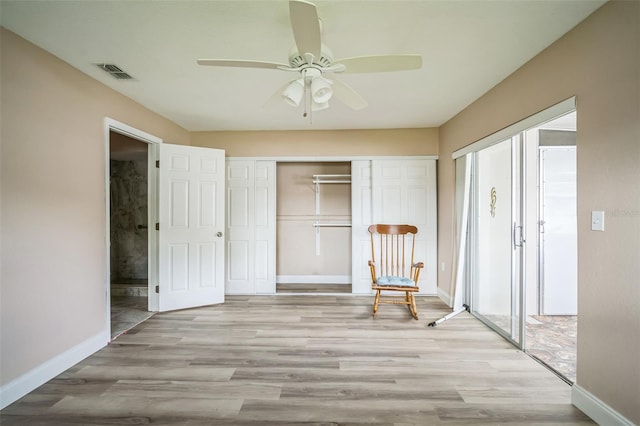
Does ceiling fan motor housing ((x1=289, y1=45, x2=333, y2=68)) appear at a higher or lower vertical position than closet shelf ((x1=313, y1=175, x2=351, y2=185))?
higher

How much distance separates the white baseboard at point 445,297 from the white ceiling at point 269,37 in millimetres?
2474

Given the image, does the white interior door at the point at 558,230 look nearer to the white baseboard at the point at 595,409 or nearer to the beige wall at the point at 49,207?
the white baseboard at the point at 595,409

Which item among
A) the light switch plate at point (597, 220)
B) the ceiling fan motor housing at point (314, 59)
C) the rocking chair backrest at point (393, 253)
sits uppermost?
the ceiling fan motor housing at point (314, 59)

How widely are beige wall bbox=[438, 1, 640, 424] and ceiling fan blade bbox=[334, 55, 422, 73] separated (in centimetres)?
110

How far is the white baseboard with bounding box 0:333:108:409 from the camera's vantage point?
181 cm

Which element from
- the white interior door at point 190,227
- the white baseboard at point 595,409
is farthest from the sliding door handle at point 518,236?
the white interior door at point 190,227

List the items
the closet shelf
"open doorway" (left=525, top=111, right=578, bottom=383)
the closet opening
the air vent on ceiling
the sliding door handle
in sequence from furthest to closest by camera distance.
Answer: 1. the closet opening
2. the closet shelf
3. "open doorway" (left=525, top=111, right=578, bottom=383)
4. the sliding door handle
5. the air vent on ceiling

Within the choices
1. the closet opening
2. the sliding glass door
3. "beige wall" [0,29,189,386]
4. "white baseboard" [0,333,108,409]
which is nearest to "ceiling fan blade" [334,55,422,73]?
the sliding glass door

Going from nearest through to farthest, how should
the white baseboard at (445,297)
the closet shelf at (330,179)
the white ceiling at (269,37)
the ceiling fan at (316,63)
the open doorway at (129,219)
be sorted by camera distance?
the ceiling fan at (316,63), the white ceiling at (269,37), the white baseboard at (445,297), the open doorway at (129,219), the closet shelf at (330,179)

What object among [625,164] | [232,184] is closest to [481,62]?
[625,164]

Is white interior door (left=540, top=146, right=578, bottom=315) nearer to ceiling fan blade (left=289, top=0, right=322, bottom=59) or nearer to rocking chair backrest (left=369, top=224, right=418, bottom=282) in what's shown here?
rocking chair backrest (left=369, top=224, right=418, bottom=282)

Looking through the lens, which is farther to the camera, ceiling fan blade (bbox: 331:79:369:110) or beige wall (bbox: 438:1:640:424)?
ceiling fan blade (bbox: 331:79:369:110)

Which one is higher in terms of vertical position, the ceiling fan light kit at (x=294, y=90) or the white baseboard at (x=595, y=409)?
the ceiling fan light kit at (x=294, y=90)

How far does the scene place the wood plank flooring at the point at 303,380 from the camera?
5.58 ft
